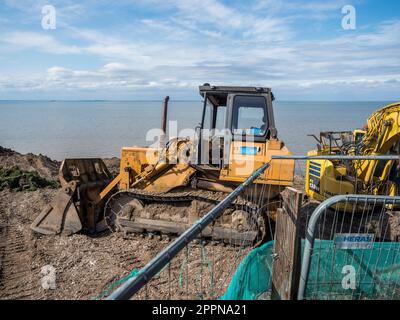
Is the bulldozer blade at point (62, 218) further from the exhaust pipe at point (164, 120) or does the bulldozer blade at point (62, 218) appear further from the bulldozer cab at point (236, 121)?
the bulldozer cab at point (236, 121)

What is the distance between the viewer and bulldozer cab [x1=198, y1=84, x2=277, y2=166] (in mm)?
6969

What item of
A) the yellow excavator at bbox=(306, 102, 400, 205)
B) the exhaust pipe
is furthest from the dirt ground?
the yellow excavator at bbox=(306, 102, 400, 205)

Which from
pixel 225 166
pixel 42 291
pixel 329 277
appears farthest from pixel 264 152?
pixel 42 291

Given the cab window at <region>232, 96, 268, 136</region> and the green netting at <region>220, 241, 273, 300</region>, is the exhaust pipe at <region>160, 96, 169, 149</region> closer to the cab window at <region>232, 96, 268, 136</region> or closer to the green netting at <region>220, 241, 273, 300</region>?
the cab window at <region>232, 96, 268, 136</region>

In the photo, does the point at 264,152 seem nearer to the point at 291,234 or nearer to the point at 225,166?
the point at 225,166

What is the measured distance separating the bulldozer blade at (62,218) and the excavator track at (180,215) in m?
0.62

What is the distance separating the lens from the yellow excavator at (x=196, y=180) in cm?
674

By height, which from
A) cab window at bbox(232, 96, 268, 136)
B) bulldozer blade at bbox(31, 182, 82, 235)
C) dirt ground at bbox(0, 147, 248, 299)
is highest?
cab window at bbox(232, 96, 268, 136)

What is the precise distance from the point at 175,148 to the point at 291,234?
4519 millimetres

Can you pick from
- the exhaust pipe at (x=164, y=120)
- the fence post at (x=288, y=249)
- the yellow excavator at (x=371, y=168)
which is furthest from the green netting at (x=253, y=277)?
the yellow excavator at (x=371, y=168)

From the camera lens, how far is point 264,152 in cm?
686

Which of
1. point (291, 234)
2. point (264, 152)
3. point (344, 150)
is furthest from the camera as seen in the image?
point (344, 150)

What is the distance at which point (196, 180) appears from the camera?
7180mm
